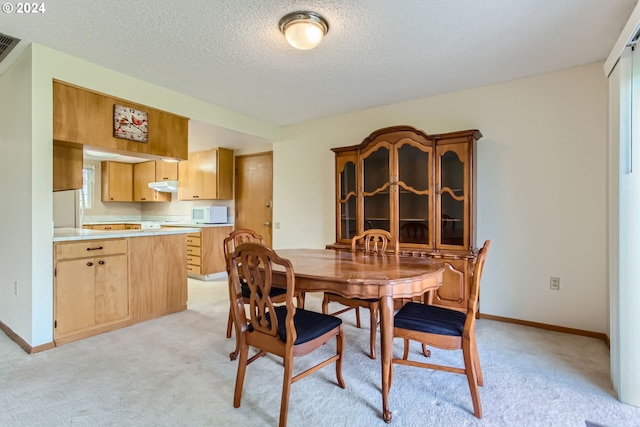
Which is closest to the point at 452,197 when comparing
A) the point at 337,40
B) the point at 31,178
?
the point at 337,40

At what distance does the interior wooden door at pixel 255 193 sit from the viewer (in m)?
5.08

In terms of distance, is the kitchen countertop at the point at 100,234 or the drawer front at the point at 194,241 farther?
the drawer front at the point at 194,241

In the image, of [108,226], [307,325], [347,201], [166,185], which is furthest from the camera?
[108,226]

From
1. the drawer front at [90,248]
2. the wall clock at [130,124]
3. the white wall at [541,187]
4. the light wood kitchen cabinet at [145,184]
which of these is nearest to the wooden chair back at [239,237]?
the drawer front at [90,248]

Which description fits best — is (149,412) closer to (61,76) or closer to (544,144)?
(61,76)

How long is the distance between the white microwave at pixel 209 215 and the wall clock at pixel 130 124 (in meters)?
2.12

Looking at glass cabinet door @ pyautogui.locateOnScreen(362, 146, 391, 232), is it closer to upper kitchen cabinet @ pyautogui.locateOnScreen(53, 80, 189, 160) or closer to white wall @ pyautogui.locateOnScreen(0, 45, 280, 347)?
upper kitchen cabinet @ pyautogui.locateOnScreen(53, 80, 189, 160)

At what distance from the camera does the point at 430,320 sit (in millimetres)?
1795

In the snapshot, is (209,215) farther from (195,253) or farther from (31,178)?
(31,178)

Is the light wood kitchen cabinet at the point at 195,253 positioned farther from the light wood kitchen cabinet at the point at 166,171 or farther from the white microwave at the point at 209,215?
the light wood kitchen cabinet at the point at 166,171

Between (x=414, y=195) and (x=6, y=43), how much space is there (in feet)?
11.9

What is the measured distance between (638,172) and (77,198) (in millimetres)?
5680

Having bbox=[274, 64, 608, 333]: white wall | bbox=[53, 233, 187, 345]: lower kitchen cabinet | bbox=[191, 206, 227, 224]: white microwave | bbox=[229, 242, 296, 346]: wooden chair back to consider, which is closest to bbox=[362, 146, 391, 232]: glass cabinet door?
bbox=[274, 64, 608, 333]: white wall

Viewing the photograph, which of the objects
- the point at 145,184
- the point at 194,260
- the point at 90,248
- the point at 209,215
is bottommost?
the point at 194,260
